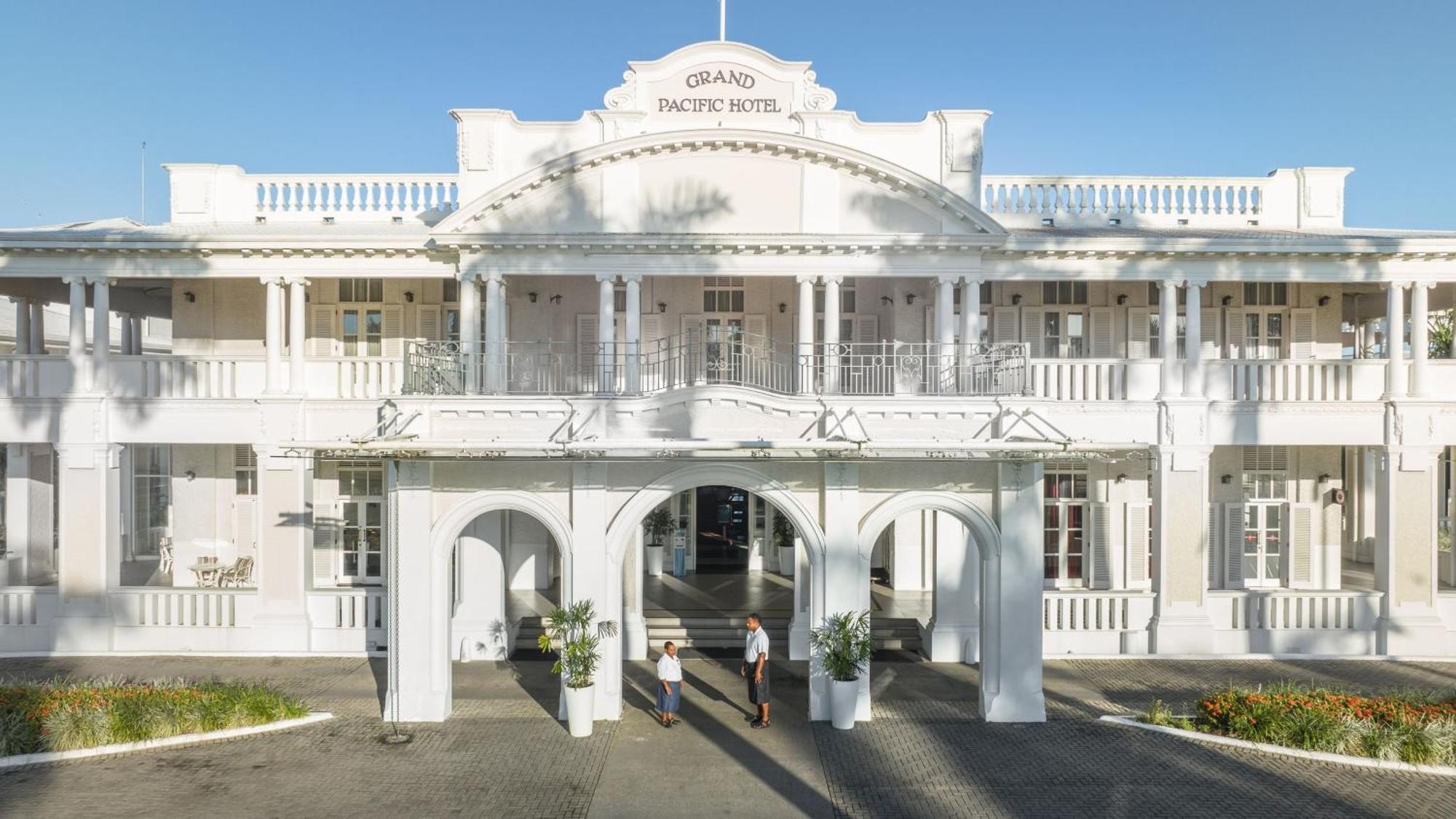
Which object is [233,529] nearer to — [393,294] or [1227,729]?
[393,294]

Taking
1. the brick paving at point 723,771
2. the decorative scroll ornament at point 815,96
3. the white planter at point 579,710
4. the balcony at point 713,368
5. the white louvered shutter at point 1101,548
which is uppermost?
the decorative scroll ornament at point 815,96

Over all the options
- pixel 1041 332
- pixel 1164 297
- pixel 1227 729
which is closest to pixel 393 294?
pixel 1041 332

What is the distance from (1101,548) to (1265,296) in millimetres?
6677

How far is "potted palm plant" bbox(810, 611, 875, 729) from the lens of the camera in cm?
1220

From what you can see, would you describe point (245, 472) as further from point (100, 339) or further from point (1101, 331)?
point (1101, 331)

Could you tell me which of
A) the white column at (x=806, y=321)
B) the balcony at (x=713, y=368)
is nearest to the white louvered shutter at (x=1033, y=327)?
the balcony at (x=713, y=368)

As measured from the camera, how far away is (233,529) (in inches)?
749

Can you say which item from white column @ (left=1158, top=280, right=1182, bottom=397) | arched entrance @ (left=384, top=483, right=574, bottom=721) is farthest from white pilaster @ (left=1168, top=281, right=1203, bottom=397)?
arched entrance @ (left=384, top=483, right=574, bottom=721)

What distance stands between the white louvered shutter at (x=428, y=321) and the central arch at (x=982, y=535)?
1093 cm

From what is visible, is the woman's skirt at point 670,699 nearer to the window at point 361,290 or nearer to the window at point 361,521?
the window at point 361,521

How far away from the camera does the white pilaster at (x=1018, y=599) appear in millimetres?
12594

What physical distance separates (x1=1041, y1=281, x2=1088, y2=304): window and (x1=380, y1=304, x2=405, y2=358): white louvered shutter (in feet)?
46.2

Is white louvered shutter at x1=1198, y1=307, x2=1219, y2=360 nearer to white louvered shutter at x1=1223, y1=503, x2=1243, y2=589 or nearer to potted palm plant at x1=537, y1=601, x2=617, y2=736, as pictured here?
white louvered shutter at x1=1223, y1=503, x2=1243, y2=589

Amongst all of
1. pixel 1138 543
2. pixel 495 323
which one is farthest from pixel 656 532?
pixel 1138 543
